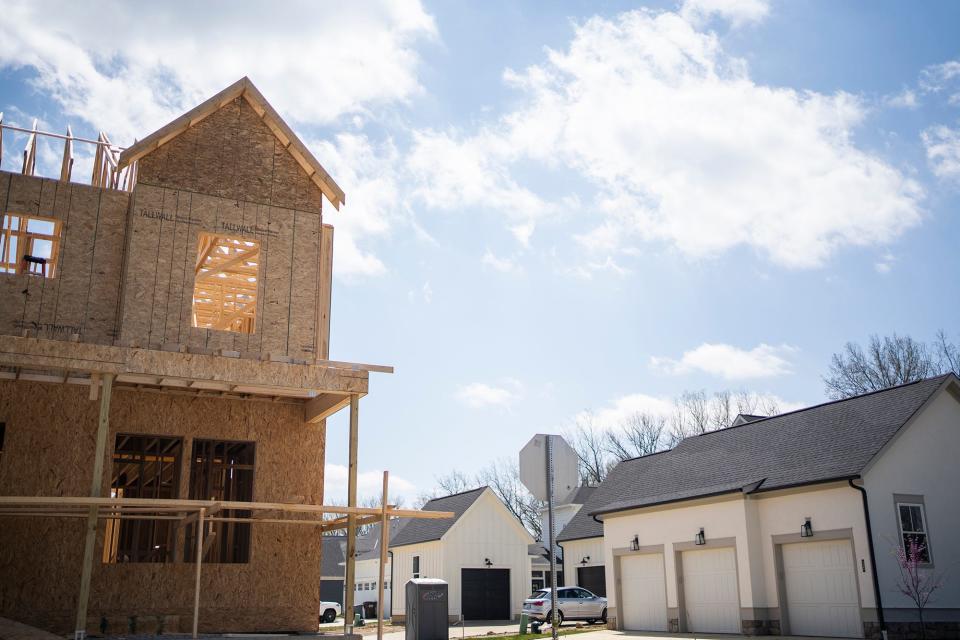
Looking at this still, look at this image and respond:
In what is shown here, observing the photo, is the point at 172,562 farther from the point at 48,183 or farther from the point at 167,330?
the point at 48,183

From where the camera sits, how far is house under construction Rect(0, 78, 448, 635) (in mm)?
14430

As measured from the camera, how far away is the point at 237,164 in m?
17.0

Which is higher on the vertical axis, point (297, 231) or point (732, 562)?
point (297, 231)

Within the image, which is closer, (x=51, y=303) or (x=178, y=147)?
(x=51, y=303)

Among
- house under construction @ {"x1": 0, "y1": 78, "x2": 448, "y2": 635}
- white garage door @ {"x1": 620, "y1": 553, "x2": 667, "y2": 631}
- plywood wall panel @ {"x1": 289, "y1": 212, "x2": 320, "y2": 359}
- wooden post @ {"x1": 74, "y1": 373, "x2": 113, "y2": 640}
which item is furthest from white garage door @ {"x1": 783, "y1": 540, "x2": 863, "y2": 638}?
wooden post @ {"x1": 74, "y1": 373, "x2": 113, "y2": 640}

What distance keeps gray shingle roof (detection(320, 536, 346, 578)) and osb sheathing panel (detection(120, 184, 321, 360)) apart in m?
38.5

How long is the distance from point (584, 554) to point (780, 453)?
44.8 feet

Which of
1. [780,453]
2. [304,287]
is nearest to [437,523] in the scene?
[780,453]

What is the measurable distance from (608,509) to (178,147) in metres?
16.5

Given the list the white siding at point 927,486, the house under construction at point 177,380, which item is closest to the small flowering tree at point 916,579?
the white siding at point 927,486

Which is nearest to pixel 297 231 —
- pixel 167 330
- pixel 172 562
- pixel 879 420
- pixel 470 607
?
pixel 167 330

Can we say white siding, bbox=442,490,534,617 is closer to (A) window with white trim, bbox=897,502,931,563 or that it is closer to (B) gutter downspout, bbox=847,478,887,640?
(A) window with white trim, bbox=897,502,931,563

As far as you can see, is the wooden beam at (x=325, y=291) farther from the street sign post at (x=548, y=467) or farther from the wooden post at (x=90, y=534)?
the street sign post at (x=548, y=467)

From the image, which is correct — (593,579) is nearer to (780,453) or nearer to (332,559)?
(780,453)
